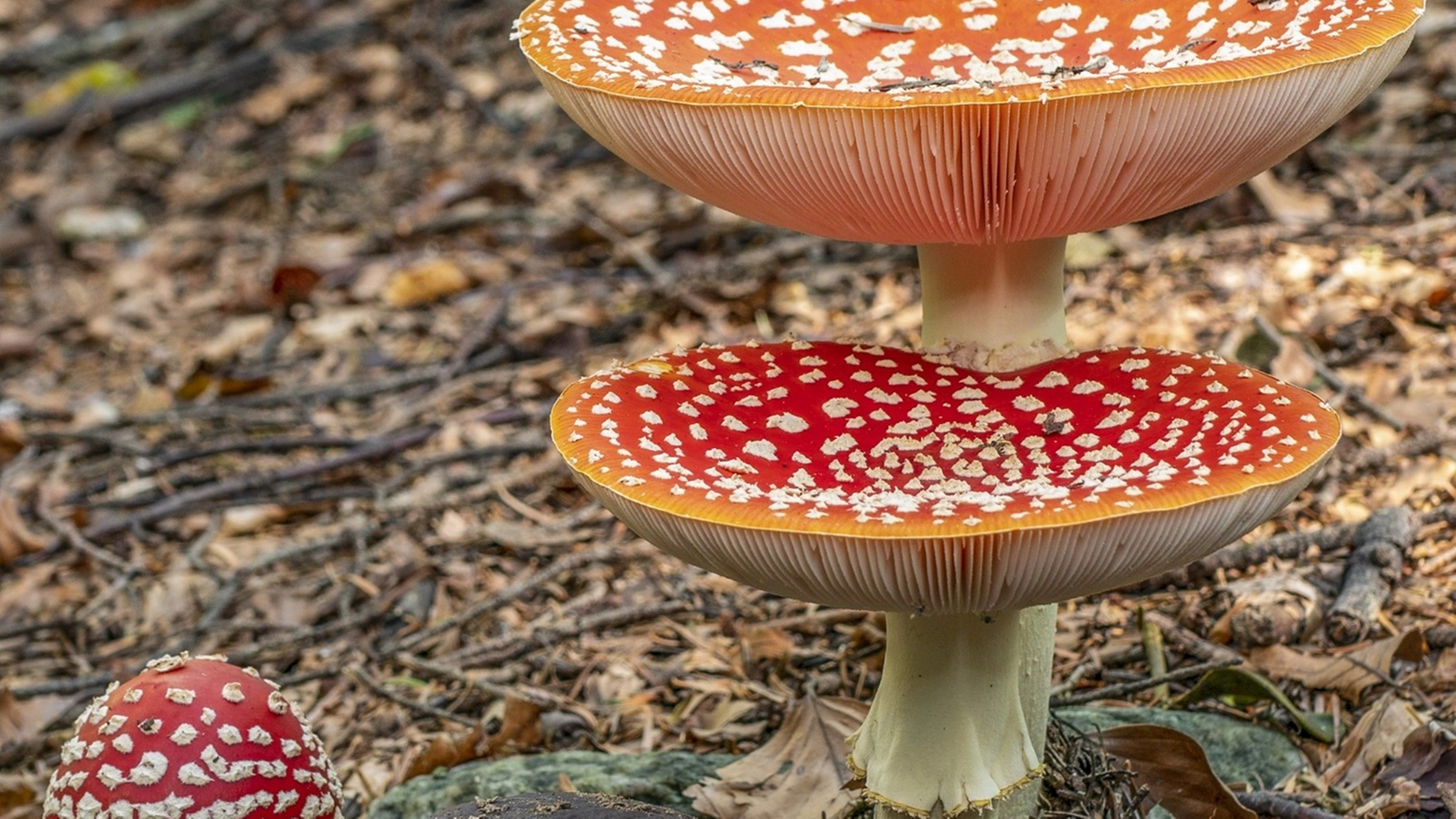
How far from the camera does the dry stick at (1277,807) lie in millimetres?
2682

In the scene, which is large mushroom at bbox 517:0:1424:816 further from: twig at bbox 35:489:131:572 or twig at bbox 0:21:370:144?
twig at bbox 0:21:370:144

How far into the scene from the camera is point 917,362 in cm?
277

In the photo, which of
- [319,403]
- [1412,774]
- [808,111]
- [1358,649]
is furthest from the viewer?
[319,403]

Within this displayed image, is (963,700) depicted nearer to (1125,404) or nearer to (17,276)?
(1125,404)

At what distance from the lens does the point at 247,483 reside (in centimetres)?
481

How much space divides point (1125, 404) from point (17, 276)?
24.2 ft

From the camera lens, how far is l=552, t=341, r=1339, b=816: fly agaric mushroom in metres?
2.02

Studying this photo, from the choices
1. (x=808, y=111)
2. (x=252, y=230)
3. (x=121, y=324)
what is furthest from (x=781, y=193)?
(x=252, y=230)

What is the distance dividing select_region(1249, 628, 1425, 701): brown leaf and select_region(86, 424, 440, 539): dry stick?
3.06 m

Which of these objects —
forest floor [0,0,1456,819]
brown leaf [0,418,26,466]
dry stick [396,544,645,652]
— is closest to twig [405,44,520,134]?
forest floor [0,0,1456,819]

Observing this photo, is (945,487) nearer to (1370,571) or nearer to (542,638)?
(1370,571)

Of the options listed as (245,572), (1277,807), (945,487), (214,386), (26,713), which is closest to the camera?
(945,487)

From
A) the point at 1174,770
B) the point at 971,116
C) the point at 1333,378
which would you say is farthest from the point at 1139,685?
the point at 971,116

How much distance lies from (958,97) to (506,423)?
3.23m
